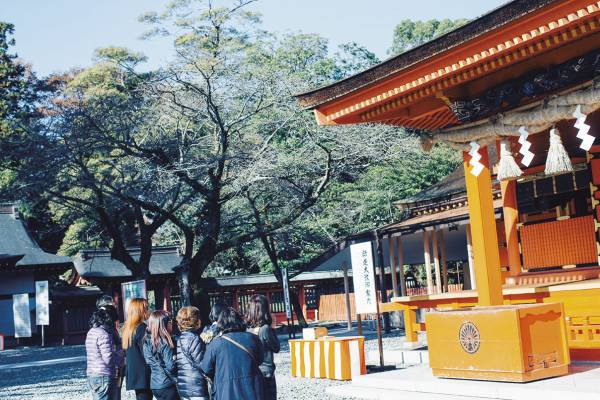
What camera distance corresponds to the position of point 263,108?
2348cm

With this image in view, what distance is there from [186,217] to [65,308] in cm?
679

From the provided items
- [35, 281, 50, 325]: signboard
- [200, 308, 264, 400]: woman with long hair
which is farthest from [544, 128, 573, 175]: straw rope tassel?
[35, 281, 50, 325]: signboard

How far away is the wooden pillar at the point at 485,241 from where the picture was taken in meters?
9.01

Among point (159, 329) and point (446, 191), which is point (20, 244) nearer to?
point (446, 191)

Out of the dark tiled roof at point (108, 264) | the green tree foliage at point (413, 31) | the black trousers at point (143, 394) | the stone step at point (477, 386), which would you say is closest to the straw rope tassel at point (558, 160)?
the stone step at point (477, 386)

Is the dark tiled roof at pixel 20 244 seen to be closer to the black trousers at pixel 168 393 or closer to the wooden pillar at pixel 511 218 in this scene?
the wooden pillar at pixel 511 218

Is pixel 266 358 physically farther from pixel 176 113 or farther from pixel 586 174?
pixel 176 113

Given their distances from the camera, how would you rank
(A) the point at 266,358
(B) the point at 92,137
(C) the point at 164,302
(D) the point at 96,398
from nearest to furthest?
(A) the point at 266,358, (D) the point at 96,398, (B) the point at 92,137, (C) the point at 164,302

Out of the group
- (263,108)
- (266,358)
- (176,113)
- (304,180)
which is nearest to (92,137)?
(176,113)

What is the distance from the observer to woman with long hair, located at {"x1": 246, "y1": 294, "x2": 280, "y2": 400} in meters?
6.33

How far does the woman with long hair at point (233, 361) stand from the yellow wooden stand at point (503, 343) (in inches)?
144

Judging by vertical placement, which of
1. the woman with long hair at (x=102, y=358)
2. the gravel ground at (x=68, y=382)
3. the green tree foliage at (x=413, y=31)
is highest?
the green tree foliage at (x=413, y=31)

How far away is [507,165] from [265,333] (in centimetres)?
429

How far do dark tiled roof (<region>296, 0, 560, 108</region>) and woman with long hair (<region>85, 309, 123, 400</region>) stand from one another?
4346 mm
